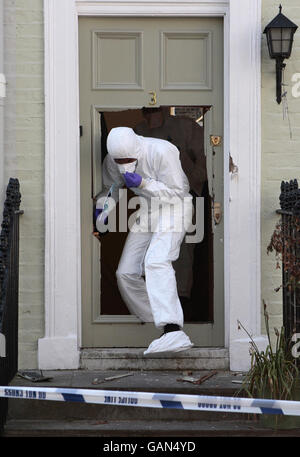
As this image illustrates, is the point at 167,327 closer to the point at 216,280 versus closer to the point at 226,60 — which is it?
the point at 216,280

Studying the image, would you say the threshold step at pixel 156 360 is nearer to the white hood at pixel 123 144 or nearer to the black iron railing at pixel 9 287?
the black iron railing at pixel 9 287

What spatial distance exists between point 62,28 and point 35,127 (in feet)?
2.46

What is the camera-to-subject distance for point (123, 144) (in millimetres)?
6555

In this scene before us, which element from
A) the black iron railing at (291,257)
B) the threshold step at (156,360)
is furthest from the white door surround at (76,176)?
the black iron railing at (291,257)

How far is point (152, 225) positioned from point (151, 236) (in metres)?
0.11

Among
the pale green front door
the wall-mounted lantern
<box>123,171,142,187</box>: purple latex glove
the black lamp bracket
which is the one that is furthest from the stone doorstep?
the wall-mounted lantern

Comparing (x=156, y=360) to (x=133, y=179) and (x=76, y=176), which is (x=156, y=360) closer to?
(x=133, y=179)

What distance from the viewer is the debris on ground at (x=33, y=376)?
6.42 m

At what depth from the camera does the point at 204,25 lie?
6926 mm

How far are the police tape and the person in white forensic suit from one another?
1.26 meters

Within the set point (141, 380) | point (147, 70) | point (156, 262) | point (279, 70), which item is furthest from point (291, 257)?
point (147, 70)

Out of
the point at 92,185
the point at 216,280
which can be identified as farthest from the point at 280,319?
the point at 92,185

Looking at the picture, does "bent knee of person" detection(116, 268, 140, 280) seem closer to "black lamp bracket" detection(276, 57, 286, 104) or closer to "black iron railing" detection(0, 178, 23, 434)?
"black iron railing" detection(0, 178, 23, 434)

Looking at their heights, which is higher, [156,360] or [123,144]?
[123,144]
